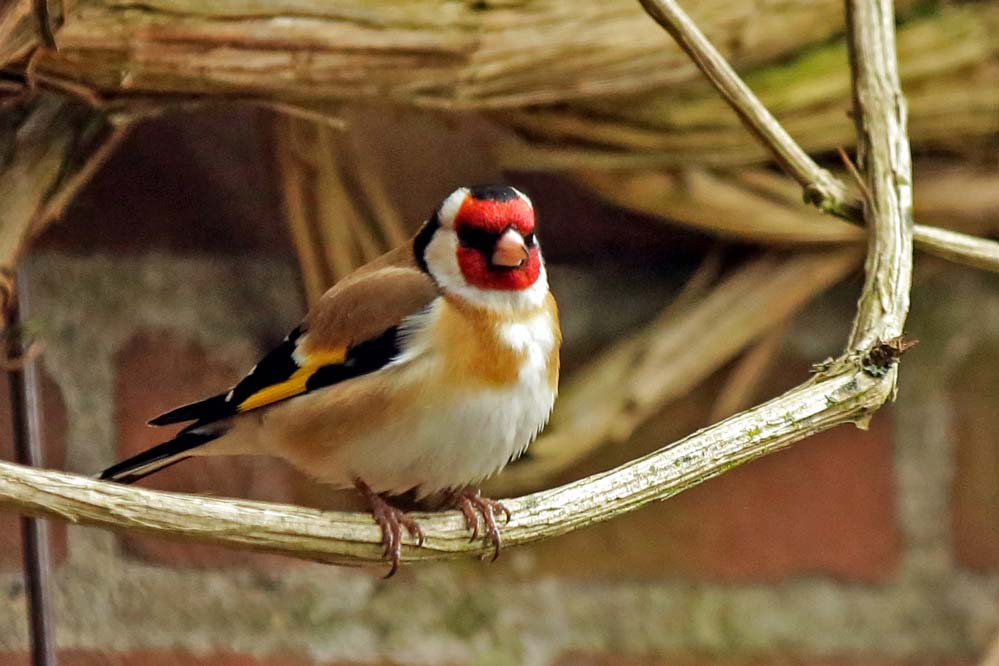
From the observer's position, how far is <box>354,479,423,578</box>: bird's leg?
0.55m

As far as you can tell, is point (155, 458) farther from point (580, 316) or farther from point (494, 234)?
point (580, 316)

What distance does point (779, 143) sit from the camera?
2.17ft

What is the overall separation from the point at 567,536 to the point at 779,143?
0.42 metres

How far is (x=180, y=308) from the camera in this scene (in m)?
0.94

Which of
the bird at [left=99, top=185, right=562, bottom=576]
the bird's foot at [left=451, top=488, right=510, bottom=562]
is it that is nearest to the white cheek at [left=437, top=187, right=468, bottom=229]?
the bird at [left=99, top=185, right=562, bottom=576]

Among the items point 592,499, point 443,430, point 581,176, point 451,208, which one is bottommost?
point 592,499

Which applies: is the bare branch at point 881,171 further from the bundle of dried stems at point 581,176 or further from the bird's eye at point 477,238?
the bird's eye at point 477,238

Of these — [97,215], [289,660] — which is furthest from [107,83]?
[289,660]

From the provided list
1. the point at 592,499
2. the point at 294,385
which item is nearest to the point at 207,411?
the point at 294,385

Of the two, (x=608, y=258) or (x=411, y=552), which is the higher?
(x=608, y=258)

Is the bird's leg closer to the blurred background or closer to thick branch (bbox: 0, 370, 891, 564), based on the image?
Result: thick branch (bbox: 0, 370, 891, 564)

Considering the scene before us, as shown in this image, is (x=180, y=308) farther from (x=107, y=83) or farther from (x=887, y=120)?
(x=887, y=120)

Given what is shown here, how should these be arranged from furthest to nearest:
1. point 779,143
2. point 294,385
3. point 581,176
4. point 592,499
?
point 581,176
point 294,385
point 779,143
point 592,499

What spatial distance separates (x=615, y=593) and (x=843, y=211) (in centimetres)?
43
